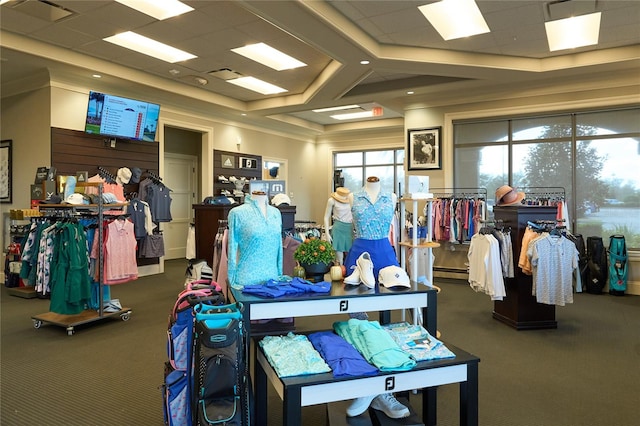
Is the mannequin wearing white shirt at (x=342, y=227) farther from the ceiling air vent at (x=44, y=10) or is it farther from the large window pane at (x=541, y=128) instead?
the large window pane at (x=541, y=128)

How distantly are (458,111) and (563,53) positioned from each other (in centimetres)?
209

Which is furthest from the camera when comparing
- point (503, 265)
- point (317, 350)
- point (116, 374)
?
point (503, 265)

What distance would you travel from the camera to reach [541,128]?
298 inches

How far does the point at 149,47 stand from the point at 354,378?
5.83 m

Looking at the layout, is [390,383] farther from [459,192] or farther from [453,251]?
[459,192]

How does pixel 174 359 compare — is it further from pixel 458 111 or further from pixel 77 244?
pixel 458 111

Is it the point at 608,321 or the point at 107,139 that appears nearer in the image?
the point at 608,321

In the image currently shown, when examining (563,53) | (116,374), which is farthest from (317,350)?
(563,53)

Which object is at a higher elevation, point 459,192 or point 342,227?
point 459,192

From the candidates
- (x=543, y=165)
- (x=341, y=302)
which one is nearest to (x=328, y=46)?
(x=341, y=302)

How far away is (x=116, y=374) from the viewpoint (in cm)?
346

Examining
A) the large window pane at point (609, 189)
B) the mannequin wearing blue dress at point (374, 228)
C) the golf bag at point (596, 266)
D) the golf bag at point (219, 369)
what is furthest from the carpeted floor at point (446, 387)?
the large window pane at point (609, 189)

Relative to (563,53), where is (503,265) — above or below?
below

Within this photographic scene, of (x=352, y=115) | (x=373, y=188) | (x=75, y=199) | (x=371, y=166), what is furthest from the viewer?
(x=371, y=166)
